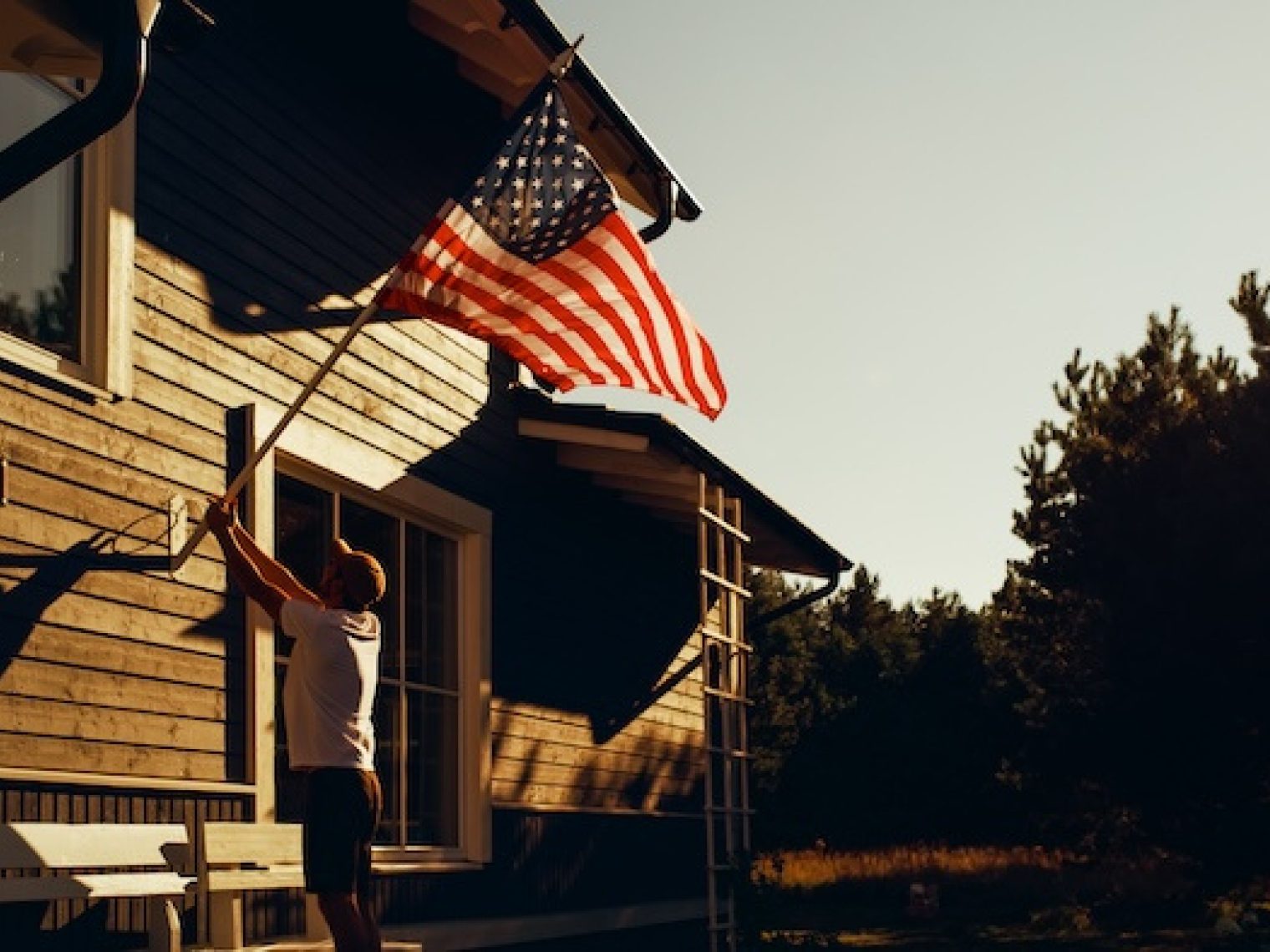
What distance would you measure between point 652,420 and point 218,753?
517 centimetres

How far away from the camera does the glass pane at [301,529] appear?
10.2 m

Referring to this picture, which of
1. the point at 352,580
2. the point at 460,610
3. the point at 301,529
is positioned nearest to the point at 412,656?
the point at 460,610

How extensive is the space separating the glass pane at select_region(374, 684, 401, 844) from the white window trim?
12 cm

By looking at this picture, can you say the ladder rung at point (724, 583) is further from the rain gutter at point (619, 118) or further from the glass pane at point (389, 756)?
the glass pane at point (389, 756)

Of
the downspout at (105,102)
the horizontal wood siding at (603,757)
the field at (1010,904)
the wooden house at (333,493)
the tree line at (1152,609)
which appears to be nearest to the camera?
the downspout at (105,102)

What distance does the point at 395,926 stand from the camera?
1097 centimetres

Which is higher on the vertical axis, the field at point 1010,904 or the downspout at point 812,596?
the downspout at point 812,596

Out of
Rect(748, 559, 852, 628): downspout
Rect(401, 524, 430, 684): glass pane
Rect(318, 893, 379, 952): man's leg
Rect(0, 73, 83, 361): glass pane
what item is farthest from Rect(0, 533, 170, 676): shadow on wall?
Rect(748, 559, 852, 628): downspout

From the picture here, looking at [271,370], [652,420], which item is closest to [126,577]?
[271,370]

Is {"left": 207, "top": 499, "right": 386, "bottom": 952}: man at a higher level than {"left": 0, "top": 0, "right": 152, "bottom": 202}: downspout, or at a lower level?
lower

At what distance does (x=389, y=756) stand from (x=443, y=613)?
Answer: 1.15 metres

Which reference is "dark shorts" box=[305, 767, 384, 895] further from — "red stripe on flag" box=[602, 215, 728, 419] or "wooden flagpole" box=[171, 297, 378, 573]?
"red stripe on flag" box=[602, 215, 728, 419]

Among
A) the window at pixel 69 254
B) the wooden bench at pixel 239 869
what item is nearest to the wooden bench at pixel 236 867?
the wooden bench at pixel 239 869

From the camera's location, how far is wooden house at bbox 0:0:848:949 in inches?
318
